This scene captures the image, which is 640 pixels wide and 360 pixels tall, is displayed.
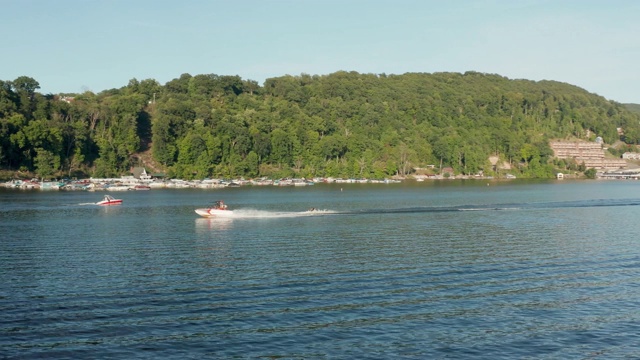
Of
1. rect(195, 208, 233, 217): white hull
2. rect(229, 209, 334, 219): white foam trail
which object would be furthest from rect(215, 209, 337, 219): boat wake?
rect(195, 208, 233, 217): white hull

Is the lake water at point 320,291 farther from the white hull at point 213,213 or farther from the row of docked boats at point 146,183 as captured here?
the row of docked boats at point 146,183

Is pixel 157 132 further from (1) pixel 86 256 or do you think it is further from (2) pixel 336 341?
(2) pixel 336 341

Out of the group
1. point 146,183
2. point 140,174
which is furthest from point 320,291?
point 140,174

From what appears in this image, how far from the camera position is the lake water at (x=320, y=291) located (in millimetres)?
23938

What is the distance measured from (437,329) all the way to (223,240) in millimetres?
29183

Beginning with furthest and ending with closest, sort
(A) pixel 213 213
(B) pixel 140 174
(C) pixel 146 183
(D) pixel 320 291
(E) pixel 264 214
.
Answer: (B) pixel 140 174 < (C) pixel 146 183 < (E) pixel 264 214 < (A) pixel 213 213 < (D) pixel 320 291

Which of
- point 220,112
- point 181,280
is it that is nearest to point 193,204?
point 181,280

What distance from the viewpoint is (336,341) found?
24281mm

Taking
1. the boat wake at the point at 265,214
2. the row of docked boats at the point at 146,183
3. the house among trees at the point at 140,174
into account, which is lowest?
the boat wake at the point at 265,214

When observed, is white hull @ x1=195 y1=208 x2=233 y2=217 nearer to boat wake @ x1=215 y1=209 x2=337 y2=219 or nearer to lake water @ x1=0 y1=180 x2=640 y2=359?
boat wake @ x1=215 y1=209 x2=337 y2=219

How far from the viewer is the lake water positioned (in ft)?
78.5

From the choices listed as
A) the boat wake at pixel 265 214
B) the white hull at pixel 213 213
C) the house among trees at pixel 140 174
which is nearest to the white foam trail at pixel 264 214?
the boat wake at pixel 265 214

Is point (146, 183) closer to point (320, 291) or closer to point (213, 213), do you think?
point (213, 213)

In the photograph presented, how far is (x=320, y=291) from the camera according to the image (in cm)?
3209
